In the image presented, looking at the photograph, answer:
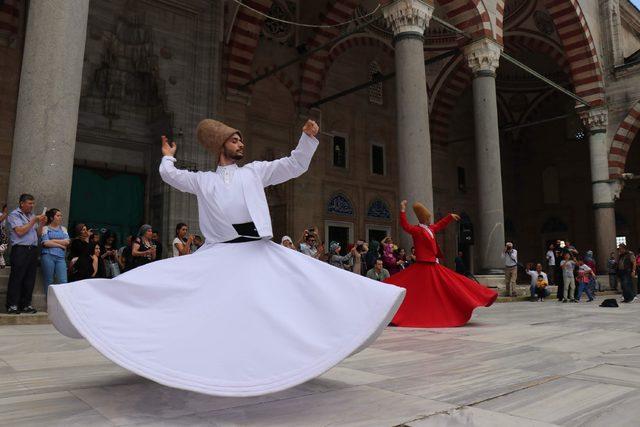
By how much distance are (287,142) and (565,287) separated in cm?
792

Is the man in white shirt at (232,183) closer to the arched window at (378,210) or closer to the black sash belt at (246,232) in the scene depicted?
the black sash belt at (246,232)

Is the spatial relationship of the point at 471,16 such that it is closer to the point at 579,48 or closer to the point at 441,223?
the point at 579,48

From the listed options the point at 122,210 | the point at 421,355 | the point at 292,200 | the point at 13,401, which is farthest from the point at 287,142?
the point at 13,401

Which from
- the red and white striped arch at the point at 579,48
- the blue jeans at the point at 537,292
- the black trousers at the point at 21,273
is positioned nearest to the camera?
the black trousers at the point at 21,273

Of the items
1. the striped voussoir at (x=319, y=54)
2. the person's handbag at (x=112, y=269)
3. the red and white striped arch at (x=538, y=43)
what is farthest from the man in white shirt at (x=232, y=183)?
the red and white striped arch at (x=538, y=43)

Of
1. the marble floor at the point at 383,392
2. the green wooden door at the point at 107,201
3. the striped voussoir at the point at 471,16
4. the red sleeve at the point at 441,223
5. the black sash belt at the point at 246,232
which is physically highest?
the striped voussoir at the point at 471,16

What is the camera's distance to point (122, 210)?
11.2 meters

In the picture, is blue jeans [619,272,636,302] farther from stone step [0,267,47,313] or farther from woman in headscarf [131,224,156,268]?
stone step [0,267,47,313]

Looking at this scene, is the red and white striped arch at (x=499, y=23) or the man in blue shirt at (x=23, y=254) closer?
the man in blue shirt at (x=23, y=254)

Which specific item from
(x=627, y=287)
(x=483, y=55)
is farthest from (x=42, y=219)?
(x=627, y=287)

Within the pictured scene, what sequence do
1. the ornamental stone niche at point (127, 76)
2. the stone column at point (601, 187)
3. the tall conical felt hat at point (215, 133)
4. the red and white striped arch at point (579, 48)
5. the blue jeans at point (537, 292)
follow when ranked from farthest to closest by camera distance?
the stone column at point (601, 187) → the red and white striped arch at point (579, 48) → the ornamental stone niche at point (127, 76) → the blue jeans at point (537, 292) → the tall conical felt hat at point (215, 133)

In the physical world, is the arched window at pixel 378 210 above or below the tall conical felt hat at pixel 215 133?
above

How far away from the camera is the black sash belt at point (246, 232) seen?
6.99 ft

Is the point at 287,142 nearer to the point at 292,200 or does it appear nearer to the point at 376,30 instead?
the point at 292,200
